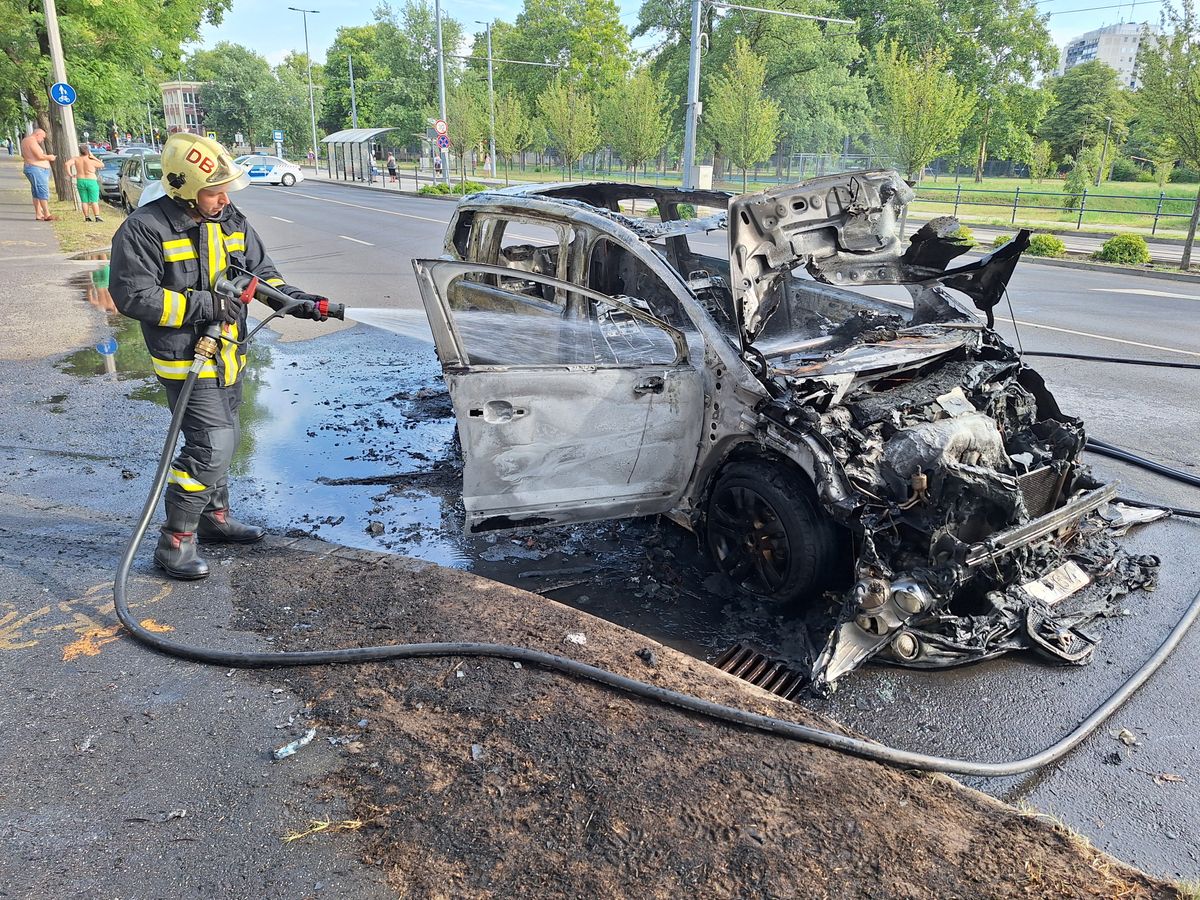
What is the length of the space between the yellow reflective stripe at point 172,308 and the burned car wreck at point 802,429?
3.74ft

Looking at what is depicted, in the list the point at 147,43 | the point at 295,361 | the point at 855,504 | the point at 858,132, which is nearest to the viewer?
the point at 855,504

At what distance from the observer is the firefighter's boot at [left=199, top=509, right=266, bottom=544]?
473cm

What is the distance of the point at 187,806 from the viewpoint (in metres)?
2.80

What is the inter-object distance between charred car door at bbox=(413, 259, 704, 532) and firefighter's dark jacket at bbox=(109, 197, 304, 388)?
101cm

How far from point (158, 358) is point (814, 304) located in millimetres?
4132

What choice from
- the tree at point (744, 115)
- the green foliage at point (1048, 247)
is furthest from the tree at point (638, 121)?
the green foliage at point (1048, 247)

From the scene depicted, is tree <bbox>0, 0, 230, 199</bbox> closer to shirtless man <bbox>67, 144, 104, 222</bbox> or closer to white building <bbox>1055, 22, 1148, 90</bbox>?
shirtless man <bbox>67, 144, 104, 222</bbox>

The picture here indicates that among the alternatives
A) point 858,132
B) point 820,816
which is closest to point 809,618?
point 820,816

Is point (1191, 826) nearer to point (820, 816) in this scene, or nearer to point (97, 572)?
point (820, 816)

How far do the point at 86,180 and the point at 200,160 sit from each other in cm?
2154

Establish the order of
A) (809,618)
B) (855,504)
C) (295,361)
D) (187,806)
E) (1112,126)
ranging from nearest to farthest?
(187,806), (855,504), (809,618), (295,361), (1112,126)

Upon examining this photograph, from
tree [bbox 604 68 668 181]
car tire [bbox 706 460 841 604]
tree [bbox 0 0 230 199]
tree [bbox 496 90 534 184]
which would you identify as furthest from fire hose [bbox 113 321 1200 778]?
tree [bbox 496 90 534 184]

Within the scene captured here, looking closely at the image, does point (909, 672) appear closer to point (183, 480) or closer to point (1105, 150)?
point (183, 480)

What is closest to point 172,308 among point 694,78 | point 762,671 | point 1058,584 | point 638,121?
point 762,671
